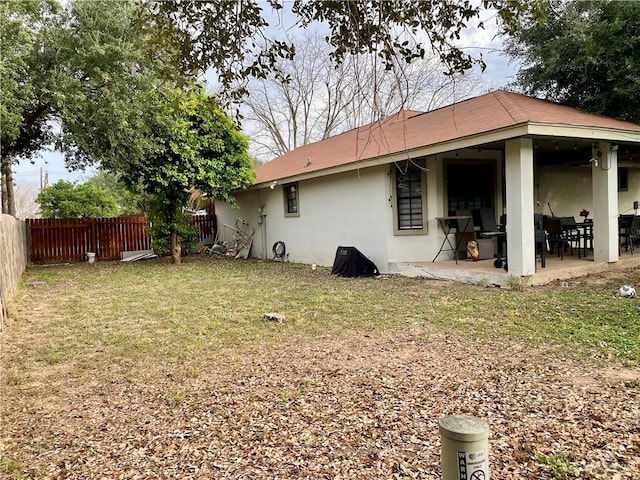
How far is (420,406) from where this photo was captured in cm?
298

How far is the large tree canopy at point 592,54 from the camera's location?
30.1 ft

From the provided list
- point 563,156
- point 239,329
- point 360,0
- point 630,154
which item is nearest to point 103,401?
point 239,329

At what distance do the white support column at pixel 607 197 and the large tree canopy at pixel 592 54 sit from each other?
2.29 metres

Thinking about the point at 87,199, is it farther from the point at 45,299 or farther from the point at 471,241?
the point at 471,241

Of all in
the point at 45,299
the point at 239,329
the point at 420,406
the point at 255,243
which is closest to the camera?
the point at 420,406

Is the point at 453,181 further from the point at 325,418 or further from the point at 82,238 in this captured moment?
the point at 82,238

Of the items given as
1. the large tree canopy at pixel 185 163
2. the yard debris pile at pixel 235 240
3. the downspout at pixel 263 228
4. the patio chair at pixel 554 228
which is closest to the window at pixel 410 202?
the patio chair at pixel 554 228

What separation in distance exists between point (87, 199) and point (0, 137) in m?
8.04

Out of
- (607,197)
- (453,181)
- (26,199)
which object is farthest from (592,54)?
(26,199)

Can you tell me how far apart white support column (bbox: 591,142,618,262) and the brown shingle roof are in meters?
0.52

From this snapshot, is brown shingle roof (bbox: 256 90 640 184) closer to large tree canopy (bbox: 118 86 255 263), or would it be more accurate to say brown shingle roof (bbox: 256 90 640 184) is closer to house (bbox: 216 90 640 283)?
house (bbox: 216 90 640 283)

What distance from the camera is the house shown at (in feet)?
23.2

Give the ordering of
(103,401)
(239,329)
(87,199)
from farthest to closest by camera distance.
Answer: (87,199)
(239,329)
(103,401)

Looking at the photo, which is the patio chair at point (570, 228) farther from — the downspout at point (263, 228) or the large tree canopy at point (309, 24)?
the downspout at point (263, 228)
